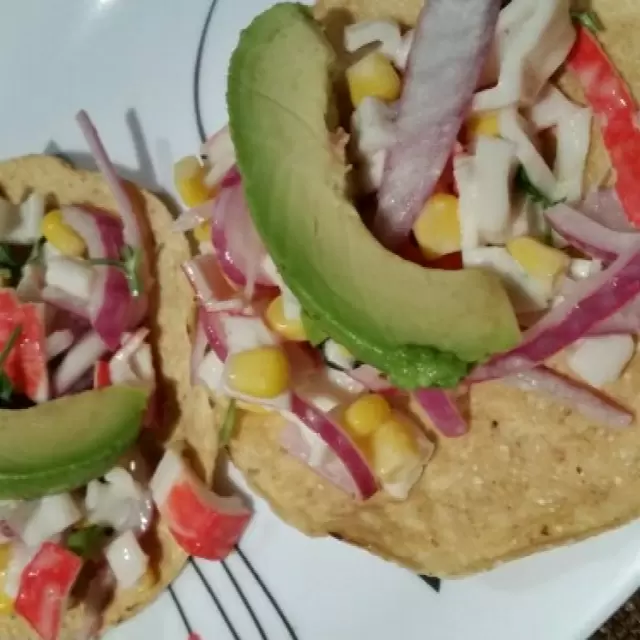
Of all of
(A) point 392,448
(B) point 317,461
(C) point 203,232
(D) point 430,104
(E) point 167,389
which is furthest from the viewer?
(E) point 167,389

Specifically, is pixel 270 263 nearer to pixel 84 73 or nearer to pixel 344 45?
pixel 344 45

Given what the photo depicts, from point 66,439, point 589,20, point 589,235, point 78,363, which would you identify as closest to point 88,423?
point 66,439

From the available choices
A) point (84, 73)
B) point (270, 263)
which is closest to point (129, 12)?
point (84, 73)

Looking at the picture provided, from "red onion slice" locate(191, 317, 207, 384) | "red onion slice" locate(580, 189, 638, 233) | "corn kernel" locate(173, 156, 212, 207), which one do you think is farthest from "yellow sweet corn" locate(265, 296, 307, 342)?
"red onion slice" locate(580, 189, 638, 233)

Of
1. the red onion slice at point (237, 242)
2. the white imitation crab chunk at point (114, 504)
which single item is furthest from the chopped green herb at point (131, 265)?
the white imitation crab chunk at point (114, 504)

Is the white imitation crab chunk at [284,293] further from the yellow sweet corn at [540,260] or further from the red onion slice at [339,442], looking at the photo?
the yellow sweet corn at [540,260]

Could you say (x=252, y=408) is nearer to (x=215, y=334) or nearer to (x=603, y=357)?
(x=215, y=334)

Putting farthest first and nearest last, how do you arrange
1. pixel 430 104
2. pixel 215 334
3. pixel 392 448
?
pixel 215 334
pixel 392 448
pixel 430 104
